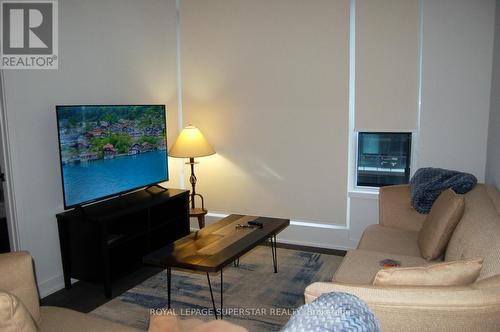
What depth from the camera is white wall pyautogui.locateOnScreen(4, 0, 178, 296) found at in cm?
314

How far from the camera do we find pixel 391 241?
10.3 feet

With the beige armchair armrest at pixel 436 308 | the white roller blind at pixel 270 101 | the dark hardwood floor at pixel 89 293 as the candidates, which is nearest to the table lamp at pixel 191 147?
the white roller blind at pixel 270 101

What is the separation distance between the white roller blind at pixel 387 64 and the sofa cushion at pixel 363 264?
1.53m

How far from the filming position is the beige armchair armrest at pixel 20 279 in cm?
176

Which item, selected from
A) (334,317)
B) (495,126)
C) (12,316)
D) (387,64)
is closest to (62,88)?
(12,316)

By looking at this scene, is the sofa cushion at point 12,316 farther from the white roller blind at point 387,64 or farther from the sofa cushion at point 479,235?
the white roller blind at point 387,64

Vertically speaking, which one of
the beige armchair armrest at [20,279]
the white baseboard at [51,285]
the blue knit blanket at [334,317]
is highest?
the blue knit blanket at [334,317]

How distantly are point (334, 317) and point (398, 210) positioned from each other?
109 inches

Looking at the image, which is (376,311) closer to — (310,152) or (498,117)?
(498,117)

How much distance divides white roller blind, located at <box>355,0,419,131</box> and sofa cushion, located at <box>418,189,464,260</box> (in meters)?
1.27

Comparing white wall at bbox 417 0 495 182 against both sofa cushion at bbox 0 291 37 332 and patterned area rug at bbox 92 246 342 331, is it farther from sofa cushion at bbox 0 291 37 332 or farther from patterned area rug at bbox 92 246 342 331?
sofa cushion at bbox 0 291 37 332

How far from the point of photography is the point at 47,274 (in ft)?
11.0

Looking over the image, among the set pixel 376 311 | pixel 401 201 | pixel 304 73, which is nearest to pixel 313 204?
pixel 401 201

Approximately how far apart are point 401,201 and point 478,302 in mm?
2157
